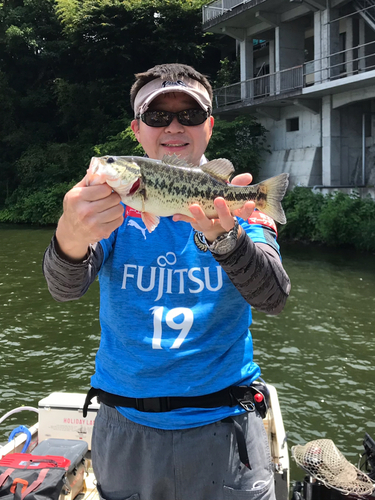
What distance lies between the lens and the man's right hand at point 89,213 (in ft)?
6.84

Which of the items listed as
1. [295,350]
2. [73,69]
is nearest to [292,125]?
[295,350]

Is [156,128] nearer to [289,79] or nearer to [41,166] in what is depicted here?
[289,79]

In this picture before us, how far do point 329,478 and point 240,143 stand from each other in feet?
88.1

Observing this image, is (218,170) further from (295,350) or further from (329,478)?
(295,350)

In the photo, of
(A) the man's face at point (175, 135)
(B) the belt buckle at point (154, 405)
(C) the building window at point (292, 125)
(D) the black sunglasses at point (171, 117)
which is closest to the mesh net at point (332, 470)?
(B) the belt buckle at point (154, 405)

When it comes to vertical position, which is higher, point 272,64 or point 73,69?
point 73,69

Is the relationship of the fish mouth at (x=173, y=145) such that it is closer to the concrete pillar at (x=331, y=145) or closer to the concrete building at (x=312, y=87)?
the concrete building at (x=312, y=87)

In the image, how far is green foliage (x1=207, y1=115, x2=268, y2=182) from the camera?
1105 inches

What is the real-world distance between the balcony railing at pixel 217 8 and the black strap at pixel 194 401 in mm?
A: 30338

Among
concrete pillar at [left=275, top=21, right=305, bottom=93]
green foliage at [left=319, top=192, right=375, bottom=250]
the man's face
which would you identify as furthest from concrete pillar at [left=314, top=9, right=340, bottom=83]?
the man's face

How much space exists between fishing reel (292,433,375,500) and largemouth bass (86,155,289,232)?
3.19 meters

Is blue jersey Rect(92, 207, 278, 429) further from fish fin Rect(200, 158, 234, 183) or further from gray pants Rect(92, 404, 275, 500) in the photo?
fish fin Rect(200, 158, 234, 183)

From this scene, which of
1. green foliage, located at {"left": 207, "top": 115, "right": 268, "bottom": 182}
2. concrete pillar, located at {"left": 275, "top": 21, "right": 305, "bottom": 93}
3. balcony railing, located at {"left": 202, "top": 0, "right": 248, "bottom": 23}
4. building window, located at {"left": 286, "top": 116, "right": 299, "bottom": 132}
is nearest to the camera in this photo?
concrete pillar, located at {"left": 275, "top": 21, "right": 305, "bottom": 93}

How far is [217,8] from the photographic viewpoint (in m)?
29.3
